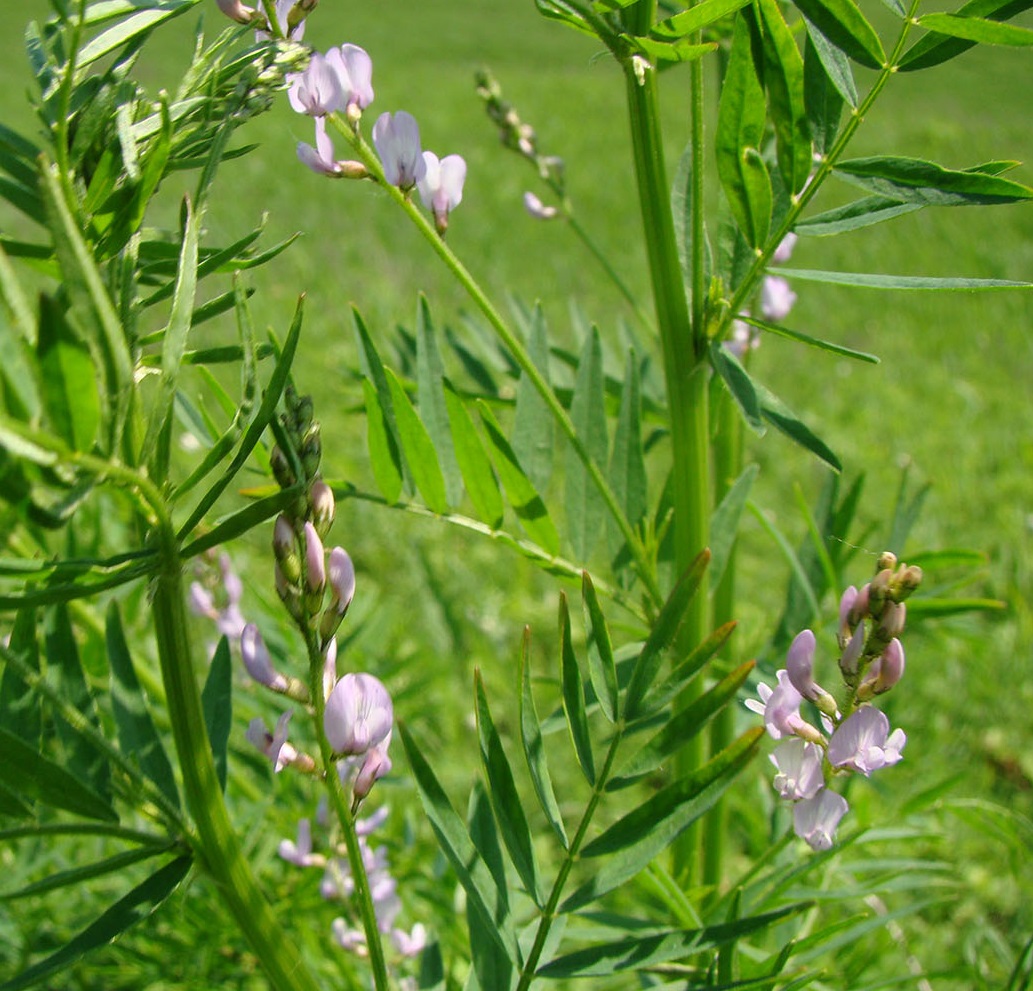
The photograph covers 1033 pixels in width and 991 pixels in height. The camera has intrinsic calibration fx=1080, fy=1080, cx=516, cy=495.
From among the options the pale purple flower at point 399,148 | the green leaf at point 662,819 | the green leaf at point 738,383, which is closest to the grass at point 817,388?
the pale purple flower at point 399,148

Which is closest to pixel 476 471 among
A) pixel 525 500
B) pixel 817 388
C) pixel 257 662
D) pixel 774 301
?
pixel 525 500

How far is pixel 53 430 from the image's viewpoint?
30 centimetres

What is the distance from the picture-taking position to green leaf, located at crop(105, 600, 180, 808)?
0.47 m

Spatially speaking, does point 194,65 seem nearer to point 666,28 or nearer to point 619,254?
point 666,28

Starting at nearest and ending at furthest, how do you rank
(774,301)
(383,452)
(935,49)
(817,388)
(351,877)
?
1. (935,49)
2. (383,452)
3. (351,877)
4. (774,301)
5. (817,388)

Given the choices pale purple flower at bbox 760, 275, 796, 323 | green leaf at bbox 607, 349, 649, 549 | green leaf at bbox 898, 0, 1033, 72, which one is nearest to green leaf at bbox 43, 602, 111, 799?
green leaf at bbox 607, 349, 649, 549

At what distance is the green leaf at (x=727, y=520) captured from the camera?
0.64 metres

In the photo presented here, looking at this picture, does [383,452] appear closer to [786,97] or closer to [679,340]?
[679,340]

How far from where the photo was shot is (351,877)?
2.53 ft

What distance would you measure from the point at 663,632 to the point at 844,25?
269mm

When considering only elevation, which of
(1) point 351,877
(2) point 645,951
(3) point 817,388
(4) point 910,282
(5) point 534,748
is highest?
(4) point 910,282

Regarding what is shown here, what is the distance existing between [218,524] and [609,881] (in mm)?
219

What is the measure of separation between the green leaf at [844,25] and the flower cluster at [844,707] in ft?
0.75

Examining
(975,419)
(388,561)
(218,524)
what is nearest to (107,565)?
(218,524)
